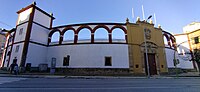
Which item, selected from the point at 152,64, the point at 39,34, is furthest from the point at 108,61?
the point at 39,34

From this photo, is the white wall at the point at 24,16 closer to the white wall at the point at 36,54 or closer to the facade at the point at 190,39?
the white wall at the point at 36,54

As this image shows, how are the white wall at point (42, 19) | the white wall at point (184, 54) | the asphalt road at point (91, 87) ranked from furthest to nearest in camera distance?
the white wall at point (184, 54)
the white wall at point (42, 19)
the asphalt road at point (91, 87)

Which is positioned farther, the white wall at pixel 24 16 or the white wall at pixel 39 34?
the white wall at pixel 24 16

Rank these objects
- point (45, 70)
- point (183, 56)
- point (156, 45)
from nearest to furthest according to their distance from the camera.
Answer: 1. point (45, 70)
2. point (156, 45)
3. point (183, 56)

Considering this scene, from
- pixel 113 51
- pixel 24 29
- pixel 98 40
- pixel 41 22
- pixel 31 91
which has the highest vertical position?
pixel 41 22

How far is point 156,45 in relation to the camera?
24625 mm

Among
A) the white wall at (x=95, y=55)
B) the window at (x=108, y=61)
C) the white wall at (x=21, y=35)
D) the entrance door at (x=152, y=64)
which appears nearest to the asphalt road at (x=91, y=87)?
the white wall at (x=95, y=55)

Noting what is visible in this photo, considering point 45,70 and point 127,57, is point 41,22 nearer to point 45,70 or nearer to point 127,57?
point 45,70

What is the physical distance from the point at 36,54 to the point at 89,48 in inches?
355

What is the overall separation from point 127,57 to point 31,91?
57.6 ft

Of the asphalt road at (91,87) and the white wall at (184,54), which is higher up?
the white wall at (184,54)

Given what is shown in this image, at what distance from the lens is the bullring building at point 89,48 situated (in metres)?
21.5

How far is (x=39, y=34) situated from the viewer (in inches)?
963

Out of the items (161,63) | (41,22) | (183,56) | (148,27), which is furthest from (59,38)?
(183,56)
